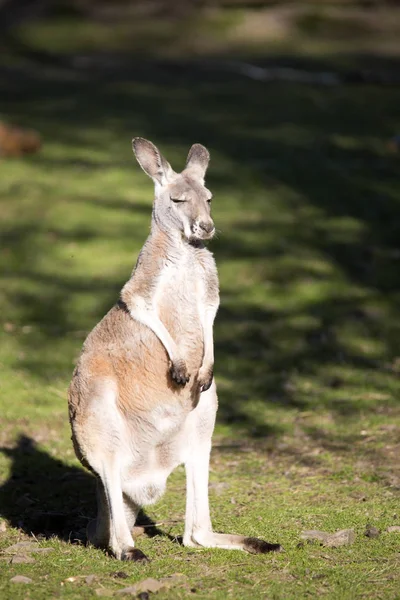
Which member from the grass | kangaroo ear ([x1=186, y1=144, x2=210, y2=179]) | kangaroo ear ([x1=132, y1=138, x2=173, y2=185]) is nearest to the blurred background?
the grass

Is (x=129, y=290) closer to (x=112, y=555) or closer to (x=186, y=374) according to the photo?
(x=186, y=374)

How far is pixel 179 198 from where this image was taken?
403 centimetres

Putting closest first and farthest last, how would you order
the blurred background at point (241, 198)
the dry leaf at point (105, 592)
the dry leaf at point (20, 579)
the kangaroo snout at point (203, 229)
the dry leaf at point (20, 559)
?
1. the dry leaf at point (105, 592)
2. the dry leaf at point (20, 579)
3. the dry leaf at point (20, 559)
4. the kangaroo snout at point (203, 229)
5. the blurred background at point (241, 198)

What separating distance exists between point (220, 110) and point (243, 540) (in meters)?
9.97

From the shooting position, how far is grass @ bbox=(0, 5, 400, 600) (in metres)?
3.97

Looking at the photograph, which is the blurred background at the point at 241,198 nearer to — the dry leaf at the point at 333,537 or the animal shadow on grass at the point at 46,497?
the animal shadow on grass at the point at 46,497

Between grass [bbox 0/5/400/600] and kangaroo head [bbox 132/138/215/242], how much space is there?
1.27 meters

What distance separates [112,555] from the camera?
392cm

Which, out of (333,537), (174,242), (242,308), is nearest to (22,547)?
(333,537)

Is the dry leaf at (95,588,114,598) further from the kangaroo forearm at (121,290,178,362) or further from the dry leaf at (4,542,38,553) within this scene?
the kangaroo forearm at (121,290,178,362)

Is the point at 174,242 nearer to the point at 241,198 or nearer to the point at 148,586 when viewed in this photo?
the point at 148,586

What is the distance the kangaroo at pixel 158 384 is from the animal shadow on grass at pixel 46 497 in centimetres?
40

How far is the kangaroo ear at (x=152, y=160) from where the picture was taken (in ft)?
13.5

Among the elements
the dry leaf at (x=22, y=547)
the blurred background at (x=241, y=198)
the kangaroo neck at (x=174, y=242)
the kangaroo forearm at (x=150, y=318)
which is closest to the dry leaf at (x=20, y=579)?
the dry leaf at (x=22, y=547)
